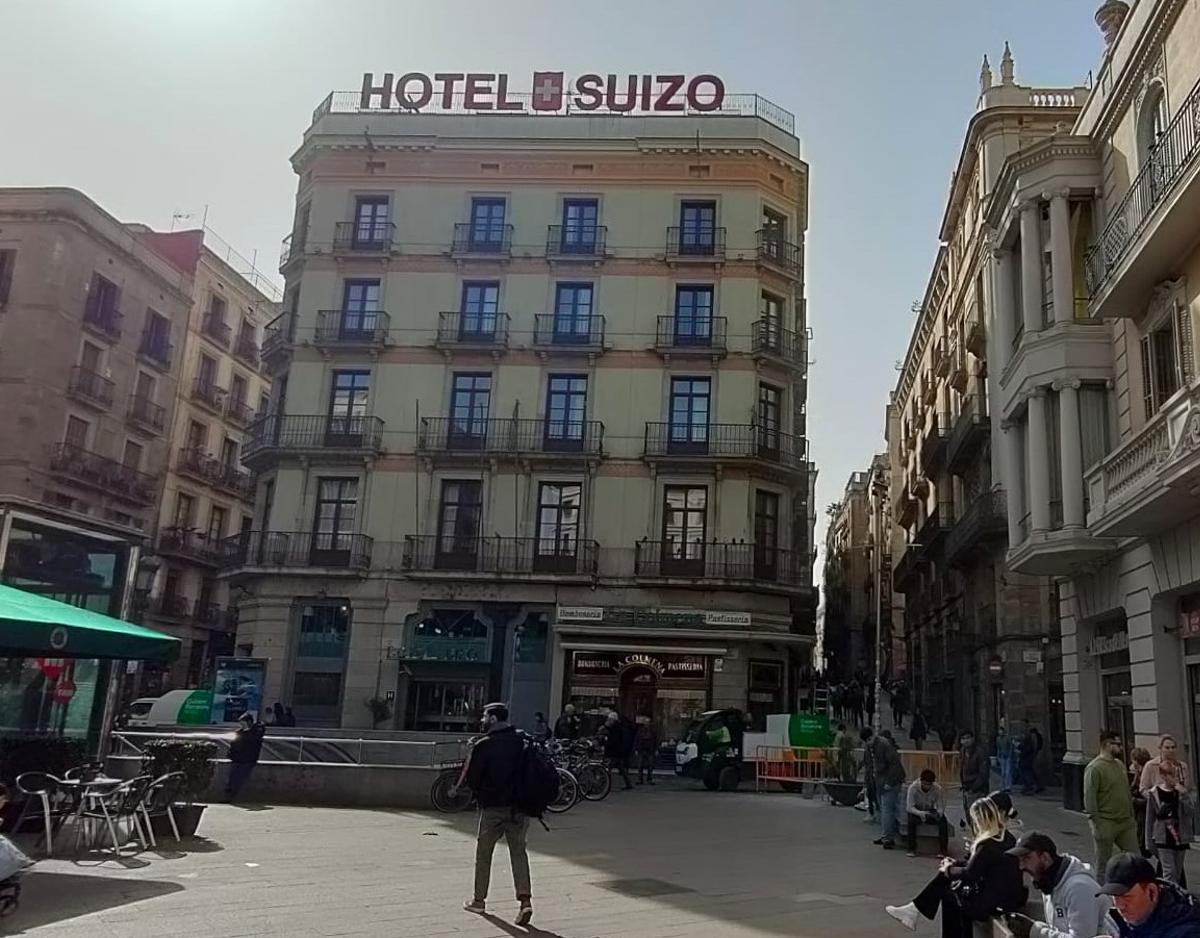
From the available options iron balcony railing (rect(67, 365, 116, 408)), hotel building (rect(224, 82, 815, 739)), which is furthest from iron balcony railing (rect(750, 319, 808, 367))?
iron balcony railing (rect(67, 365, 116, 408))

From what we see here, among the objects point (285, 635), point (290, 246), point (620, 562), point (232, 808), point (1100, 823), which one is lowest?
point (232, 808)

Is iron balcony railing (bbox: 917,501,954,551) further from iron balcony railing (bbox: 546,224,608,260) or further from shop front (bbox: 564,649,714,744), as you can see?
iron balcony railing (bbox: 546,224,608,260)

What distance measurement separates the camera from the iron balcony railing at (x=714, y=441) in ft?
104

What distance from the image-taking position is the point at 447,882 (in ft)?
32.5

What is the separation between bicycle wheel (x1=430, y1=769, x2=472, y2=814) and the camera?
53.3ft

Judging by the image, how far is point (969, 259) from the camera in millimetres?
34656

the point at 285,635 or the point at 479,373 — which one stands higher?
the point at 479,373

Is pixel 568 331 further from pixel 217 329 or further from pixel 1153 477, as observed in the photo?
pixel 1153 477

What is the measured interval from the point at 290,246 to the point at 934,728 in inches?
1171

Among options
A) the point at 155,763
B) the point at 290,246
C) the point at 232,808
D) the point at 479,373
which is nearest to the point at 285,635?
the point at 479,373

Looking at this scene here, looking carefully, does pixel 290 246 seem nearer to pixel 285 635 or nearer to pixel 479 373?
pixel 479 373

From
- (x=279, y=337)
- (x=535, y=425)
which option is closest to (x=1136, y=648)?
(x=535, y=425)

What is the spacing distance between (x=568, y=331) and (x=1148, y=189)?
2060 centimetres

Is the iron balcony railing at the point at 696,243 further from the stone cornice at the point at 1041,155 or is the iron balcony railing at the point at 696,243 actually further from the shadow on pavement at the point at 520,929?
the shadow on pavement at the point at 520,929
